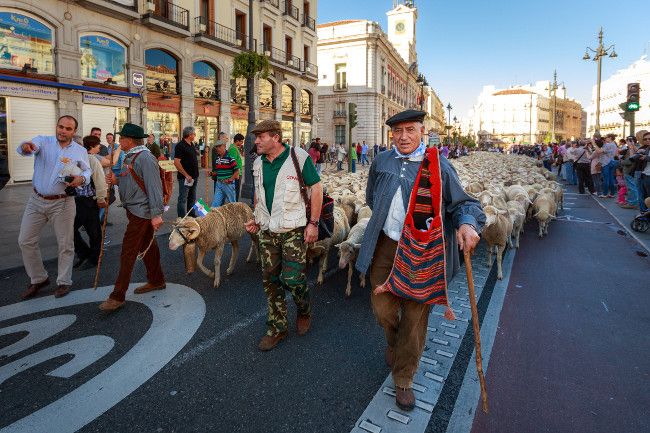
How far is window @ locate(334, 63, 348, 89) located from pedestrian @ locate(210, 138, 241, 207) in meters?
41.2

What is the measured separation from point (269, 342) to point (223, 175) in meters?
5.00

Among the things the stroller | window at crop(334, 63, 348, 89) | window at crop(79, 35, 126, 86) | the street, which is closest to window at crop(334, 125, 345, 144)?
window at crop(334, 63, 348, 89)

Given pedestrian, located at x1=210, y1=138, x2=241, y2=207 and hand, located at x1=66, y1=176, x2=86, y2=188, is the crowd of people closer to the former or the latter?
pedestrian, located at x1=210, y1=138, x2=241, y2=207

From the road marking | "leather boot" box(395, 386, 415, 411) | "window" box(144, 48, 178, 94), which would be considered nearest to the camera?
the road marking

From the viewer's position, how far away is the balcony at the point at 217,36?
862 inches

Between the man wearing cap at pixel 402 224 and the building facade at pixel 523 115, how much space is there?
112 metres

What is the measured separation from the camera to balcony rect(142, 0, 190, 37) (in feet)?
61.8

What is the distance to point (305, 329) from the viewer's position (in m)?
3.61

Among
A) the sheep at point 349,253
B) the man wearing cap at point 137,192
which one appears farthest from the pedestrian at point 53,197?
the sheep at point 349,253

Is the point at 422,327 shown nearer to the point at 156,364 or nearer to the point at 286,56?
the point at 156,364

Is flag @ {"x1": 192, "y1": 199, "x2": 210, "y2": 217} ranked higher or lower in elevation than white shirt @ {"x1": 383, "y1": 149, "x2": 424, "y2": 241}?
lower

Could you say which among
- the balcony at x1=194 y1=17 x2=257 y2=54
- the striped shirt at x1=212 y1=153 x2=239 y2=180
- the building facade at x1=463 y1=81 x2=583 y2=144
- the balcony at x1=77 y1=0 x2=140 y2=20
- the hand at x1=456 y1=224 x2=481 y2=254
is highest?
the building facade at x1=463 y1=81 x2=583 y2=144

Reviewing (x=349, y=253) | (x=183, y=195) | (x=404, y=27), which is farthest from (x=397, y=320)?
(x=404, y=27)

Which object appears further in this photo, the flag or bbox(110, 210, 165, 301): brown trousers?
the flag
